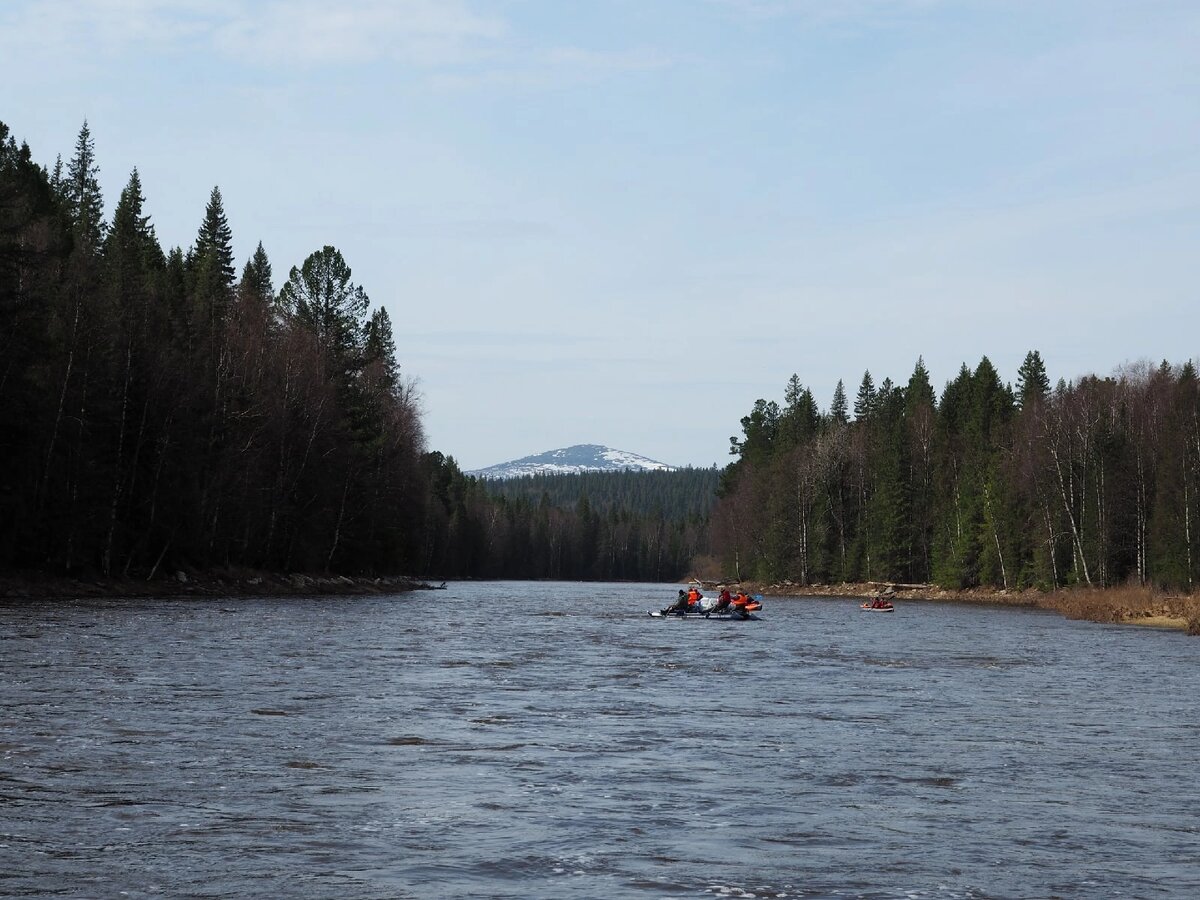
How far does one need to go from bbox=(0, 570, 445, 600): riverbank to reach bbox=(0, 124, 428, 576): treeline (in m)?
1.00

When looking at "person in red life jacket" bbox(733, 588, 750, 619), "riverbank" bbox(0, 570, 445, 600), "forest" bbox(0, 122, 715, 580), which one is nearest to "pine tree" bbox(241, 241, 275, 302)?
"forest" bbox(0, 122, 715, 580)

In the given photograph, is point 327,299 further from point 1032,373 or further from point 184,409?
point 1032,373

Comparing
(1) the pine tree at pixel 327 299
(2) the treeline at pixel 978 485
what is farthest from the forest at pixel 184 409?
(2) the treeline at pixel 978 485

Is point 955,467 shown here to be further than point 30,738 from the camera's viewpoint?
Yes

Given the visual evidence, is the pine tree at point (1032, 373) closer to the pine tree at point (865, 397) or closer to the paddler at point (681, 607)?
the pine tree at point (865, 397)

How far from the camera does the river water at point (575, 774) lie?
12.1 meters

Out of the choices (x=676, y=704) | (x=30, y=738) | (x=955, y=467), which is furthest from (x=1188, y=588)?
(x=30, y=738)

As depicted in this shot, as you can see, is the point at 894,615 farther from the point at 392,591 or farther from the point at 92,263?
the point at 92,263

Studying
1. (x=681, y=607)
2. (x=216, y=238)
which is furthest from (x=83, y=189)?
(x=681, y=607)

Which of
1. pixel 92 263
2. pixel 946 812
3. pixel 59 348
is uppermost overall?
pixel 92 263

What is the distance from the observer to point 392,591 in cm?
8956

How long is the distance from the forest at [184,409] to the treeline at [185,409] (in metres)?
0.11

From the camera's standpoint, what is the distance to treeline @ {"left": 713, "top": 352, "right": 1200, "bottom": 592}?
7600 centimetres

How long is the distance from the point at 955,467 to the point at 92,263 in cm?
7334
